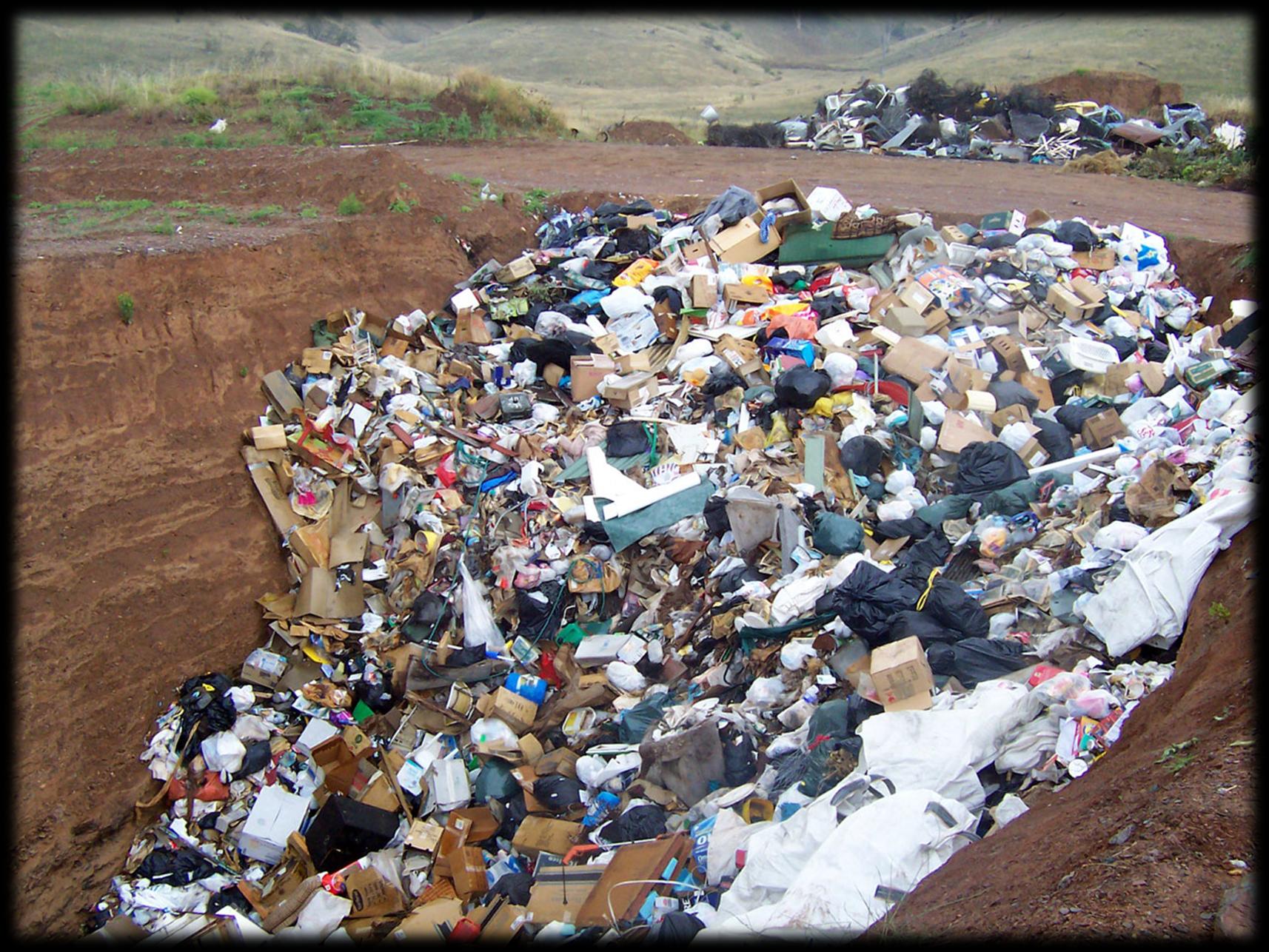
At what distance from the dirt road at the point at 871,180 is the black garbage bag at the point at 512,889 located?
7184 mm

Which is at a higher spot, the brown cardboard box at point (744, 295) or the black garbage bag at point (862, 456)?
the brown cardboard box at point (744, 295)

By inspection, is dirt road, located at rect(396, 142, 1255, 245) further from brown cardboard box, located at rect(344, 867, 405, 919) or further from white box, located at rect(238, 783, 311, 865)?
brown cardboard box, located at rect(344, 867, 405, 919)

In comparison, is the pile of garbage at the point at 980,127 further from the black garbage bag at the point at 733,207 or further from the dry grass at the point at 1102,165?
the black garbage bag at the point at 733,207

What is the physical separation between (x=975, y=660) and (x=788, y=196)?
17.2ft

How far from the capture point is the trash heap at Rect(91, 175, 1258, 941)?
3512mm

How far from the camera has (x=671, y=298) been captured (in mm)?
6961

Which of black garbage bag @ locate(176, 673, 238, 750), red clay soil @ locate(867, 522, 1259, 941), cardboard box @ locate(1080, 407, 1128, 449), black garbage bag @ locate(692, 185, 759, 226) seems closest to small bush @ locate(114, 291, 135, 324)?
black garbage bag @ locate(176, 673, 238, 750)

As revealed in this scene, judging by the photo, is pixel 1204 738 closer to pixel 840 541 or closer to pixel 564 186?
pixel 840 541

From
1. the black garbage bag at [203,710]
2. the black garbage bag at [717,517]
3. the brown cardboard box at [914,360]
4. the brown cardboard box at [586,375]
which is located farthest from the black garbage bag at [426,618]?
the brown cardboard box at [914,360]

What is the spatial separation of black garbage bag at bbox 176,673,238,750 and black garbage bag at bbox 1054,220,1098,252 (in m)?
7.54

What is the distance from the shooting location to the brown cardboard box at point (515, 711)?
4.79 metres

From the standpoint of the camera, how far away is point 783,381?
580cm

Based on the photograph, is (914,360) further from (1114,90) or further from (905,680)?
(1114,90)

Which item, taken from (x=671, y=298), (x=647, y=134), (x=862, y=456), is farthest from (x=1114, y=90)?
(x=862, y=456)
